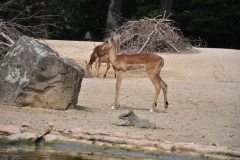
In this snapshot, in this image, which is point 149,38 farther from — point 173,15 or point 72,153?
point 72,153

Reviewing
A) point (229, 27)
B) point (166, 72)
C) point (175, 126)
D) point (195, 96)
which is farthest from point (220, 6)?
point (175, 126)

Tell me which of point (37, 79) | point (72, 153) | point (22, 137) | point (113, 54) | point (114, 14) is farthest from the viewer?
point (114, 14)

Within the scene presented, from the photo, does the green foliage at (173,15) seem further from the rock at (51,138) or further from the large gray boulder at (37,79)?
the rock at (51,138)

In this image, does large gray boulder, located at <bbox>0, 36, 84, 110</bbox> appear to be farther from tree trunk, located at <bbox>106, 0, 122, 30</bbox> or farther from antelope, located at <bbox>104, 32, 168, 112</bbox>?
tree trunk, located at <bbox>106, 0, 122, 30</bbox>

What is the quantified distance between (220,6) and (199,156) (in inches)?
931

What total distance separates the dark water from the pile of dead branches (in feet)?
38.9

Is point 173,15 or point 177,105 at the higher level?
point 173,15

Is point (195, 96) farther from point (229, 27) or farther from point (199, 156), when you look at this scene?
point (229, 27)

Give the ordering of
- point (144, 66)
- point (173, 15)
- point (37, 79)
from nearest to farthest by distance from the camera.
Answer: point (37, 79) < point (144, 66) < point (173, 15)

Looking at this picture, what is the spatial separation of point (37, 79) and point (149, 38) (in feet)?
33.4

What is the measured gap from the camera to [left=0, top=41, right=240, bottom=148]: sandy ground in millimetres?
9016

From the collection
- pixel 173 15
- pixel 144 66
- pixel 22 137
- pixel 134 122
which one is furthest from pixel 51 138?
pixel 173 15

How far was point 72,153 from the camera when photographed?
726 centimetres

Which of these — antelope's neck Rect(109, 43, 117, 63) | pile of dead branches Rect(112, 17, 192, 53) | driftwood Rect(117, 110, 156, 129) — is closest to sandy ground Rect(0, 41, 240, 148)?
driftwood Rect(117, 110, 156, 129)
